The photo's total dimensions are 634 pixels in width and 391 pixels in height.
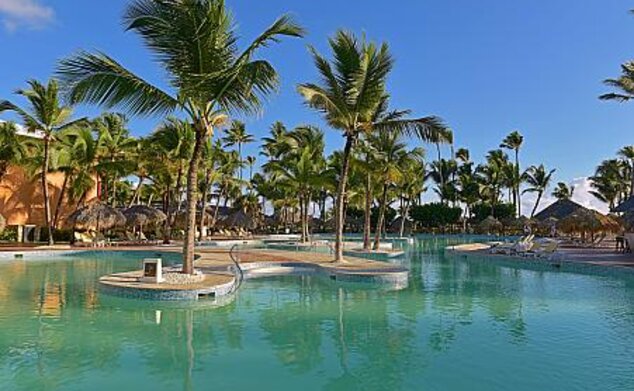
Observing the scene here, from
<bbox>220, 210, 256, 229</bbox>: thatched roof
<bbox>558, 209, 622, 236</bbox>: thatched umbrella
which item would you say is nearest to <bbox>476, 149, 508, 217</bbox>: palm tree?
<bbox>558, 209, 622, 236</bbox>: thatched umbrella

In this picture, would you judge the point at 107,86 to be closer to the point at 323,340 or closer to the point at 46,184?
the point at 323,340

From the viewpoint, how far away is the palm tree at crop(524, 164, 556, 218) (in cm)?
5619

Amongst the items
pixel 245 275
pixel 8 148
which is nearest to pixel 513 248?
pixel 245 275

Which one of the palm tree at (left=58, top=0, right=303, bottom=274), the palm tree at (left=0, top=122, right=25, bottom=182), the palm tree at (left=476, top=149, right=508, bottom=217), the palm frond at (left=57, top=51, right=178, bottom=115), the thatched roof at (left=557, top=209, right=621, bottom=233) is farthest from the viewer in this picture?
the palm tree at (left=476, top=149, right=508, bottom=217)

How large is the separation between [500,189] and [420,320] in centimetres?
5258

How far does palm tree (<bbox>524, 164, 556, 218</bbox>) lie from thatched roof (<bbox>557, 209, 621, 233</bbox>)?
93.9 ft

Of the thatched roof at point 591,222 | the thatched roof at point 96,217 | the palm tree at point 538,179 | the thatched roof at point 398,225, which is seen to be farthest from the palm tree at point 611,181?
the thatched roof at point 96,217

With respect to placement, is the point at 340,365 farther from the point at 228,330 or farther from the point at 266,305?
the point at 266,305

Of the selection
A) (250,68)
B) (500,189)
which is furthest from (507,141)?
(250,68)

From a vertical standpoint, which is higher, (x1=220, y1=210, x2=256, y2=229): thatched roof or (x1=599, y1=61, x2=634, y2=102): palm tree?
(x1=599, y1=61, x2=634, y2=102): palm tree

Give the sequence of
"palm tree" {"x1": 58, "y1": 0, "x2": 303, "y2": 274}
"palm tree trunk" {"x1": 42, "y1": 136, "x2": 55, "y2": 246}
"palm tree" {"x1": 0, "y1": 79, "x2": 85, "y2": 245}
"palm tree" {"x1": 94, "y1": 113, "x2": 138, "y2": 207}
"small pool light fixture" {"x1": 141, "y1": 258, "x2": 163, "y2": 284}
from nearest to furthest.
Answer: "palm tree" {"x1": 58, "y1": 0, "x2": 303, "y2": 274} < "small pool light fixture" {"x1": 141, "y1": 258, "x2": 163, "y2": 284} < "palm tree" {"x1": 0, "y1": 79, "x2": 85, "y2": 245} < "palm tree trunk" {"x1": 42, "y1": 136, "x2": 55, "y2": 246} < "palm tree" {"x1": 94, "y1": 113, "x2": 138, "y2": 207}

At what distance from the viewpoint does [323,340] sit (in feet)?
24.2

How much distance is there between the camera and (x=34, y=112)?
2381 cm

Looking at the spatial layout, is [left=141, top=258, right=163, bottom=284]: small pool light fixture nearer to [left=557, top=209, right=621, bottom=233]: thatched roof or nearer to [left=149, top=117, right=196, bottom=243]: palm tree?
[left=149, top=117, right=196, bottom=243]: palm tree
